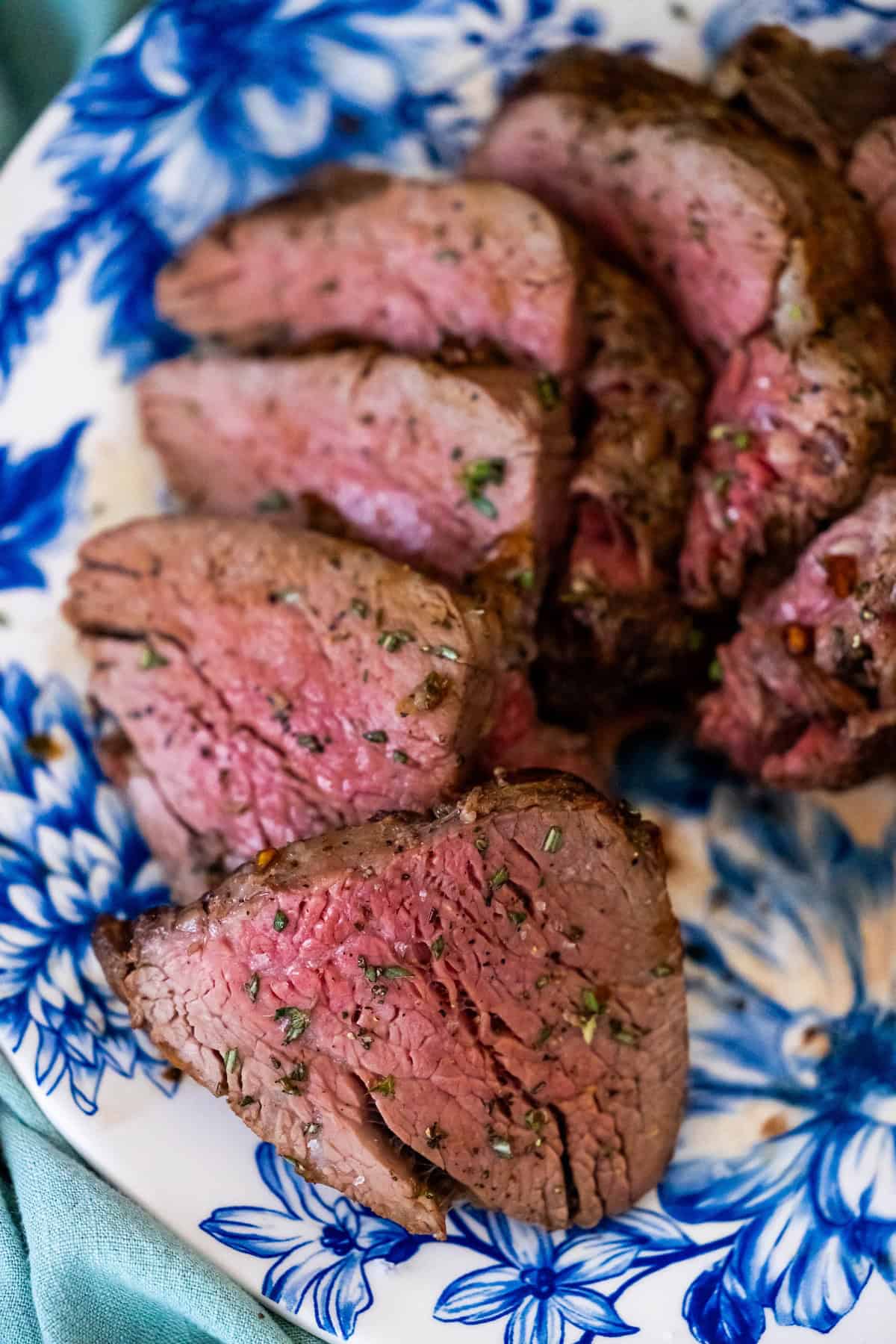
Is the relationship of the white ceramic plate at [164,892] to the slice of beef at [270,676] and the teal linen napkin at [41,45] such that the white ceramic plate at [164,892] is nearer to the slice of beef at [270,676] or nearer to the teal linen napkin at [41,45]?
the slice of beef at [270,676]

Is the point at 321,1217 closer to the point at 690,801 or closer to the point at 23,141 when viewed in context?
the point at 690,801

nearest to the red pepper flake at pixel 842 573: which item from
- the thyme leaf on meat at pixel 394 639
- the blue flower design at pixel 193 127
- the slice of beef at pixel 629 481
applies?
the slice of beef at pixel 629 481

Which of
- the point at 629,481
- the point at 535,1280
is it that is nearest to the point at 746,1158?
the point at 535,1280

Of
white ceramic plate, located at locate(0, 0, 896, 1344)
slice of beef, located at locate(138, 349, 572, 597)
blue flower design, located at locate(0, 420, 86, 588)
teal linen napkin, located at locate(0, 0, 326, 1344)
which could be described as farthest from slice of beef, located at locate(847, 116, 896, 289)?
teal linen napkin, located at locate(0, 0, 326, 1344)

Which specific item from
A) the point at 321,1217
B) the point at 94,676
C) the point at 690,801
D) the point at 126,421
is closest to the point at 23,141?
the point at 126,421

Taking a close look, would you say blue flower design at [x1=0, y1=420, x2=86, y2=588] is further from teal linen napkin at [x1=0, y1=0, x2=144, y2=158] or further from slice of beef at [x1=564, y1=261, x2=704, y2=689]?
slice of beef at [x1=564, y1=261, x2=704, y2=689]
